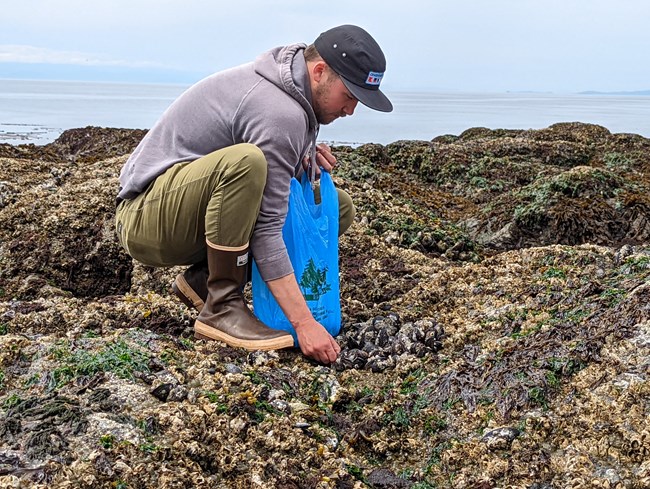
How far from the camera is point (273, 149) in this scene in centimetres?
314

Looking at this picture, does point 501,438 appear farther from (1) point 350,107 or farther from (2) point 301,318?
(1) point 350,107

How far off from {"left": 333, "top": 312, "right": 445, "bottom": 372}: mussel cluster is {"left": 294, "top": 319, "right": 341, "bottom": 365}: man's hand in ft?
0.34

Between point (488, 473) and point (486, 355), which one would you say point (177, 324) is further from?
point (488, 473)

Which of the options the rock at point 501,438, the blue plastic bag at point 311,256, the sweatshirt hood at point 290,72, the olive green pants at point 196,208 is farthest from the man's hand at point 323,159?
the rock at point 501,438

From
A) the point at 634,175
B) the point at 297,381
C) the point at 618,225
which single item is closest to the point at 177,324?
the point at 297,381

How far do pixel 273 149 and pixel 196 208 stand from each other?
52cm

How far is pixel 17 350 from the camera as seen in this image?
286cm

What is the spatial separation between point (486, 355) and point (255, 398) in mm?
1153

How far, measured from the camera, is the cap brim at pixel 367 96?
312 centimetres

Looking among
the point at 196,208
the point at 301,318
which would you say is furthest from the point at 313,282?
the point at 196,208

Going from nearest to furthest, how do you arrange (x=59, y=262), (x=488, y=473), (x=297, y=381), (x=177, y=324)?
(x=488, y=473) → (x=297, y=381) → (x=177, y=324) → (x=59, y=262)

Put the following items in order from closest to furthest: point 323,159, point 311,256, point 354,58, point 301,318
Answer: point 354,58 → point 301,318 → point 311,256 → point 323,159

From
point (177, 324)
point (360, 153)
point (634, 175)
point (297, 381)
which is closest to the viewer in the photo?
point (297, 381)

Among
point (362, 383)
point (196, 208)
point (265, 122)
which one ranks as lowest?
point (362, 383)
